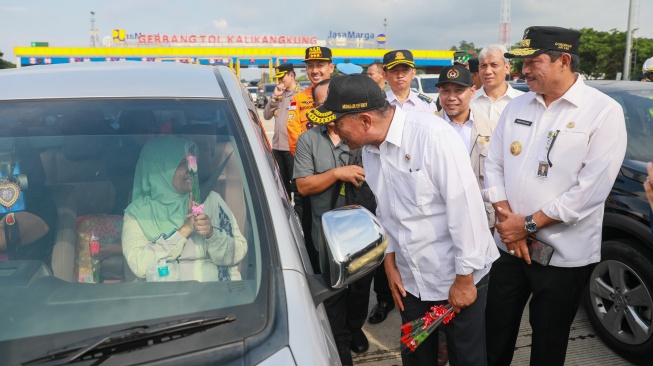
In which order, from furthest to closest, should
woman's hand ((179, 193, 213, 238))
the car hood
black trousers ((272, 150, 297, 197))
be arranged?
1. black trousers ((272, 150, 297, 197))
2. the car hood
3. woman's hand ((179, 193, 213, 238))

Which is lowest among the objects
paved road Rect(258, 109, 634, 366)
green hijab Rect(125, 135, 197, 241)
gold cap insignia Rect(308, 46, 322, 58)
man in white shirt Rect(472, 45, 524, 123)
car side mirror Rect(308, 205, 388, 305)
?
paved road Rect(258, 109, 634, 366)

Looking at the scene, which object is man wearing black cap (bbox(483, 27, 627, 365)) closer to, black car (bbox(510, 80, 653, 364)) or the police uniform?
black car (bbox(510, 80, 653, 364))

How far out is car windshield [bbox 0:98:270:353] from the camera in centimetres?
149

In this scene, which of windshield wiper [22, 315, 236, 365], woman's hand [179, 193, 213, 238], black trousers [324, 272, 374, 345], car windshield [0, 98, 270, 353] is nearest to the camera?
windshield wiper [22, 315, 236, 365]

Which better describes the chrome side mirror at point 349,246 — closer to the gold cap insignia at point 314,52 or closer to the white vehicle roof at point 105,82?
the white vehicle roof at point 105,82

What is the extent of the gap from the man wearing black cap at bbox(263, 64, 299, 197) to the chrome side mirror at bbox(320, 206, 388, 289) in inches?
162

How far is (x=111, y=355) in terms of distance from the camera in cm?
127

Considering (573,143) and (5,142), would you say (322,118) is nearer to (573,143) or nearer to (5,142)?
(573,143)

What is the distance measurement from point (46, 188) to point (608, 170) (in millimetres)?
2292

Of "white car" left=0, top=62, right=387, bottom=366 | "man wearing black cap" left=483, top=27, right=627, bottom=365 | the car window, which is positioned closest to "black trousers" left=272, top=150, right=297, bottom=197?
"man wearing black cap" left=483, top=27, right=627, bottom=365

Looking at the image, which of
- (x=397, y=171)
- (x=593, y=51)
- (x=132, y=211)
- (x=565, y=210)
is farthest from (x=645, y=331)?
(x=593, y=51)

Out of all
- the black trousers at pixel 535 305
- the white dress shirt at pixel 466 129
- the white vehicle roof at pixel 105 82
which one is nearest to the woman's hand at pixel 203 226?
the white vehicle roof at pixel 105 82

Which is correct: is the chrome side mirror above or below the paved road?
above

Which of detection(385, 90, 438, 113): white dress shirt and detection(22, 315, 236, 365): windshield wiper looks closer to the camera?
detection(22, 315, 236, 365): windshield wiper
